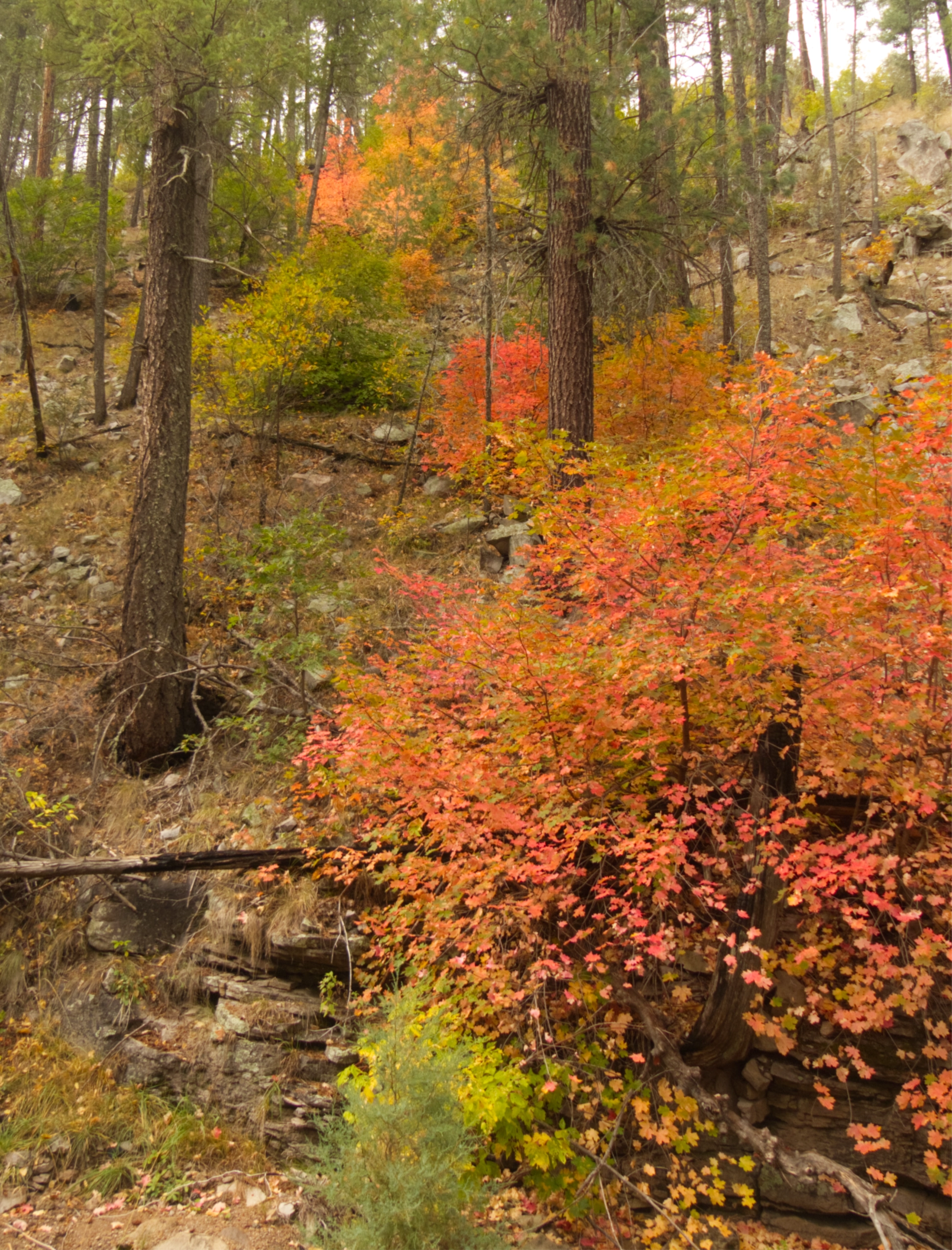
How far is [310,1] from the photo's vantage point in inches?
564

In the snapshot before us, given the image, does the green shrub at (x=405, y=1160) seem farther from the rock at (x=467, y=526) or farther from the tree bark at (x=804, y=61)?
the tree bark at (x=804, y=61)

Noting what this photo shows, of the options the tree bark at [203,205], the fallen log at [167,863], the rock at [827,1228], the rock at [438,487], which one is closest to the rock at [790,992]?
the rock at [827,1228]

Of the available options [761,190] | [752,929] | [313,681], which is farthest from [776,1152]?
[761,190]

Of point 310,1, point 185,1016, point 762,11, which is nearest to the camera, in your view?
point 185,1016

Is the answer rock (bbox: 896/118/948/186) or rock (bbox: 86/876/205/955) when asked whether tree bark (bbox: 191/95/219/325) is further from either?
rock (bbox: 896/118/948/186)

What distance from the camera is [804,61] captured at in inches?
962

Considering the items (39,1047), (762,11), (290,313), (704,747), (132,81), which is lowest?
(39,1047)

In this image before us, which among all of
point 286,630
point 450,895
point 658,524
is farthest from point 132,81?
point 450,895

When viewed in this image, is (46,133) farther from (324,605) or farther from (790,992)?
(790,992)

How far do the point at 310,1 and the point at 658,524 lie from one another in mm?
15418

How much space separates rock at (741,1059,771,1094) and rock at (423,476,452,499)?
26.4 ft

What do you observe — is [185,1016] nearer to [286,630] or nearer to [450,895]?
[450,895]

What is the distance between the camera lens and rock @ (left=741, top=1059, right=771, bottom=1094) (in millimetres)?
4602

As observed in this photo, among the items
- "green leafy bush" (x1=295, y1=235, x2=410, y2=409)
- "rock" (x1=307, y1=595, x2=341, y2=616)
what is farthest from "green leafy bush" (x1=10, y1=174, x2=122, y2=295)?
"rock" (x1=307, y1=595, x2=341, y2=616)
